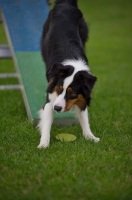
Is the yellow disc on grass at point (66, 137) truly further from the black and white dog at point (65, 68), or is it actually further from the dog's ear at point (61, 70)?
the dog's ear at point (61, 70)

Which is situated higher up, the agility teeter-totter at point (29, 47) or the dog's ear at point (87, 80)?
the dog's ear at point (87, 80)

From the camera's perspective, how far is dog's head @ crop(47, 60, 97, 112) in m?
4.17

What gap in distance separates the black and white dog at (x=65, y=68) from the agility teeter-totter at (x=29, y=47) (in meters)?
0.60

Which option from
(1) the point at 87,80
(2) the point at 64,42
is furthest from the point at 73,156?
(2) the point at 64,42

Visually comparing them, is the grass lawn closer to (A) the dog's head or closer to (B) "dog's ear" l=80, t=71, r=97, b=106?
(A) the dog's head

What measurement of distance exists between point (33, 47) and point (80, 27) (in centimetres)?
158

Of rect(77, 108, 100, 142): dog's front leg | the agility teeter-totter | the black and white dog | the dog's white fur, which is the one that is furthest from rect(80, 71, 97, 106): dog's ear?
the agility teeter-totter

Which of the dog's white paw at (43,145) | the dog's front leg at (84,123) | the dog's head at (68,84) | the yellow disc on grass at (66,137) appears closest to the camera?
the dog's head at (68,84)

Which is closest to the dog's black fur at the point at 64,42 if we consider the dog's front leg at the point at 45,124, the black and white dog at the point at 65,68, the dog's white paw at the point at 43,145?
the black and white dog at the point at 65,68

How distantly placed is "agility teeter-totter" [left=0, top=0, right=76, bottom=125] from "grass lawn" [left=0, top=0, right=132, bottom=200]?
35 cm

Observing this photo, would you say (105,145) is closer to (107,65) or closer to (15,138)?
(15,138)

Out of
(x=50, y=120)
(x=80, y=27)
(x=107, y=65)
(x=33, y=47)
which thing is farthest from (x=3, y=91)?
(x=107, y=65)

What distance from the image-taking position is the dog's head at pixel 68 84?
4168mm

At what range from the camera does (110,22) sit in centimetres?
1838
